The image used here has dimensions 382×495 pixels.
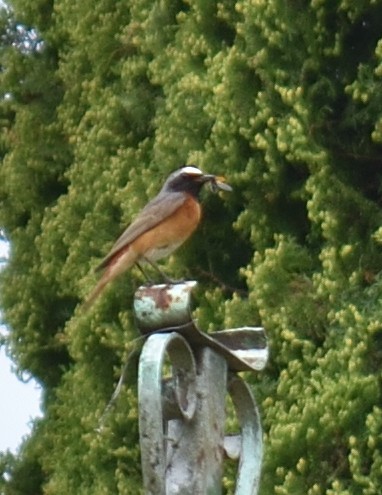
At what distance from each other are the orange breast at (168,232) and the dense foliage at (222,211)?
1.19 feet

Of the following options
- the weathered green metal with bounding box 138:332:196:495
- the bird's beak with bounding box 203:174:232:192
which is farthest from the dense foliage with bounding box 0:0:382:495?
the weathered green metal with bounding box 138:332:196:495

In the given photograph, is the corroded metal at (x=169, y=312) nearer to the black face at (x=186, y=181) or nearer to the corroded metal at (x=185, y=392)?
the corroded metal at (x=185, y=392)

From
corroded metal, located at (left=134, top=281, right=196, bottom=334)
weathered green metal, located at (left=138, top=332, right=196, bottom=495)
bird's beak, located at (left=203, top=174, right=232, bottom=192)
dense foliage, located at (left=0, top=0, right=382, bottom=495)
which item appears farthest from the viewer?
dense foliage, located at (left=0, top=0, right=382, bottom=495)

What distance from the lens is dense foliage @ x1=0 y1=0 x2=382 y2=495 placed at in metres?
5.19

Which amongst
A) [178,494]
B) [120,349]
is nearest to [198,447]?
[178,494]

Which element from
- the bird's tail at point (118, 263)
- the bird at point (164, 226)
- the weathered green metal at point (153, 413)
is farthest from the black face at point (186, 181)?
the weathered green metal at point (153, 413)

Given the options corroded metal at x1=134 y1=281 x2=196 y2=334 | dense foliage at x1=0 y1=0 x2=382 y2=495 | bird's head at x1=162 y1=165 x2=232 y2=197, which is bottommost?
dense foliage at x1=0 y1=0 x2=382 y2=495

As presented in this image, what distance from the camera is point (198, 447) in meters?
2.83

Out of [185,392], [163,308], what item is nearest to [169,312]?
[163,308]

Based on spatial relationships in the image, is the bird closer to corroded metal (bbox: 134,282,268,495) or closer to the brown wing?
the brown wing

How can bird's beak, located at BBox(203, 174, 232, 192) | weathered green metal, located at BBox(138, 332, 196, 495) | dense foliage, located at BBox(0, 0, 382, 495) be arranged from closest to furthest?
1. weathered green metal, located at BBox(138, 332, 196, 495)
2. bird's beak, located at BBox(203, 174, 232, 192)
3. dense foliage, located at BBox(0, 0, 382, 495)

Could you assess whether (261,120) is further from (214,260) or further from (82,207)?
(82,207)

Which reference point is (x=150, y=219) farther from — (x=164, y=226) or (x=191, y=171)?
(x=191, y=171)

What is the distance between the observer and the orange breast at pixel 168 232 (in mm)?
5281
